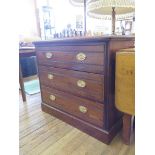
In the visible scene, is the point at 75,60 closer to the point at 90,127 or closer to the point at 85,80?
the point at 85,80

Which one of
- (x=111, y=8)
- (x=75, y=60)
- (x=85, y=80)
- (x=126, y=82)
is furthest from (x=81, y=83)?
(x=111, y=8)

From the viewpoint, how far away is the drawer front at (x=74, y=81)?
105cm

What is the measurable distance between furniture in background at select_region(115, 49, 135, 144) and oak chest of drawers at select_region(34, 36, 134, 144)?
54 millimetres

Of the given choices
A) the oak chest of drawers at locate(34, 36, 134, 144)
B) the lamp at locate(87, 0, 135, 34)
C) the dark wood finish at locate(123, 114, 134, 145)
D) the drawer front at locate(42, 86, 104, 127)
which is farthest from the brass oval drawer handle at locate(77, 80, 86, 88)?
the lamp at locate(87, 0, 135, 34)

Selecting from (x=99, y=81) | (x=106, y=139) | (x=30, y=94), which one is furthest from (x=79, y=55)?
(x=30, y=94)

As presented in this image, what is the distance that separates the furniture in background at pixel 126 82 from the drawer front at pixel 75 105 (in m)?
0.15

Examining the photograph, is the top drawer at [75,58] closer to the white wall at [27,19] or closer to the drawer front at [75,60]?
the drawer front at [75,60]

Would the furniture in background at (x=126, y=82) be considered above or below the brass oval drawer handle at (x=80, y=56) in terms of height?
below

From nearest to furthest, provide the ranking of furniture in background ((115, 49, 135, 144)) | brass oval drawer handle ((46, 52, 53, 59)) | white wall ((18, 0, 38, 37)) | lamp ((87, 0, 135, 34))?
furniture in background ((115, 49, 135, 144))
lamp ((87, 0, 135, 34))
brass oval drawer handle ((46, 52, 53, 59))
white wall ((18, 0, 38, 37))

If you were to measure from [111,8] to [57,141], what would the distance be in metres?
1.14

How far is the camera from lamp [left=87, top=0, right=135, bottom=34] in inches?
40.2

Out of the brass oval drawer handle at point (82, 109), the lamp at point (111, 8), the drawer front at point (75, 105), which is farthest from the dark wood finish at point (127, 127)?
the lamp at point (111, 8)

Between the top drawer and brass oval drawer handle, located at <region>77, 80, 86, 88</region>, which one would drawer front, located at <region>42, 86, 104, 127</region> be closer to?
brass oval drawer handle, located at <region>77, 80, 86, 88</region>
